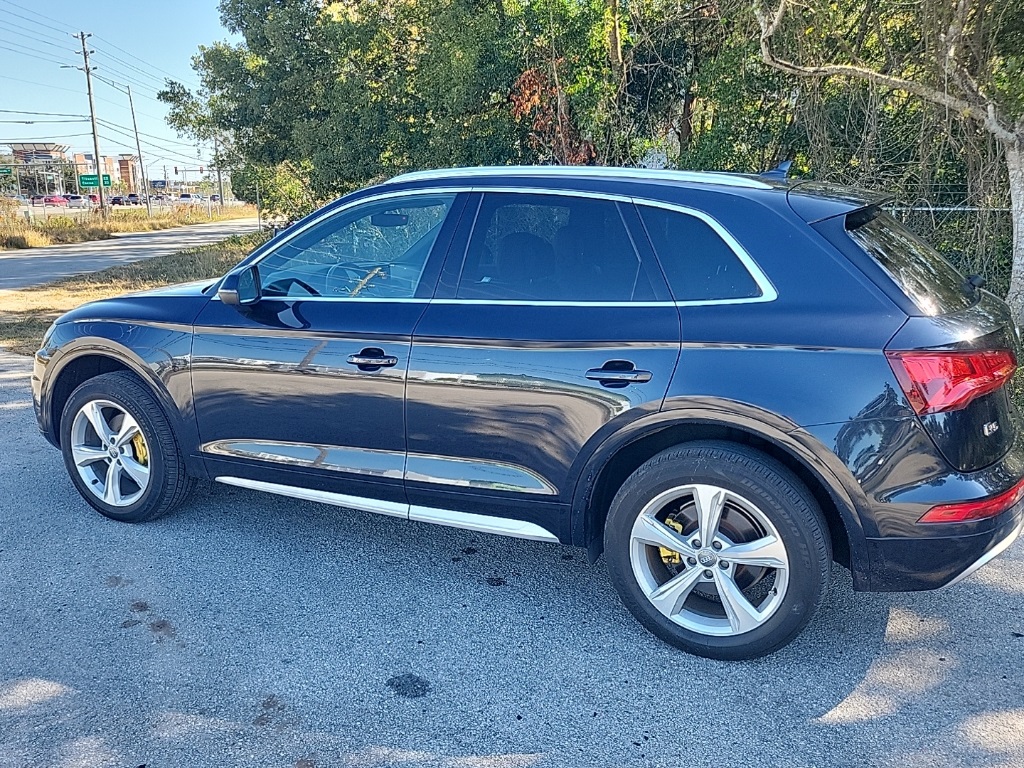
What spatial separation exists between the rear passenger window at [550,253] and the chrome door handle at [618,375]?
298mm

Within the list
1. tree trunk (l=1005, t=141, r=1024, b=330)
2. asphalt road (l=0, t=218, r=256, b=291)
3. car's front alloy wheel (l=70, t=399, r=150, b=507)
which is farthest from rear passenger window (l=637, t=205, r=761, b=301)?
asphalt road (l=0, t=218, r=256, b=291)

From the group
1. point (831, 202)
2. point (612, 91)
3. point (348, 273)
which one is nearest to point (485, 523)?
point (348, 273)

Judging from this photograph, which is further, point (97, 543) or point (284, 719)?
point (97, 543)

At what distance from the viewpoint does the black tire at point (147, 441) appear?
3992 mm

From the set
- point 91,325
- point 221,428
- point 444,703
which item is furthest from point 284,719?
point 91,325

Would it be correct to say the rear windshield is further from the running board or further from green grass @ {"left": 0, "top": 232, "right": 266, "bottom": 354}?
green grass @ {"left": 0, "top": 232, "right": 266, "bottom": 354}

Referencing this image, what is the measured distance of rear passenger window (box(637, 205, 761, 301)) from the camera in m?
2.90

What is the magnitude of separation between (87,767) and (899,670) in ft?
9.11

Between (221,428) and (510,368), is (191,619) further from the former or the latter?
(510,368)

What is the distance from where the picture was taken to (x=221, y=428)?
12.5ft

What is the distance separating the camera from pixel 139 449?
13.5 ft

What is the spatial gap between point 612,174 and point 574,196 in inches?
7.6

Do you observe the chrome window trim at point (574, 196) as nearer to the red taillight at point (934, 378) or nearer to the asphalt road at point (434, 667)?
the red taillight at point (934, 378)

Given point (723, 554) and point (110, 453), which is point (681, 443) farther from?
point (110, 453)
